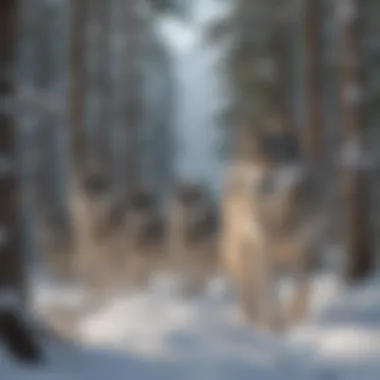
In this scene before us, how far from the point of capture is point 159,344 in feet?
27.4

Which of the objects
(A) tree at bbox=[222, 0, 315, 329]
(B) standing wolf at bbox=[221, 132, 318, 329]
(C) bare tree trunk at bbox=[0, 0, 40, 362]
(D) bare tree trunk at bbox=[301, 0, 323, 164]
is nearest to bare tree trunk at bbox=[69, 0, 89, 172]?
(D) bare tree trunk at bbox=[301, 0, 323, 164]

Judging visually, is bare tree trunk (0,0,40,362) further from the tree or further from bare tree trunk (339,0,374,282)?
bare tree trunk (339,0,374,282)

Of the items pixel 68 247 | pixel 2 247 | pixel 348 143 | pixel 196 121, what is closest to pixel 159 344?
pixel 2 247

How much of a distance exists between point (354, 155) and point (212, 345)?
474cm

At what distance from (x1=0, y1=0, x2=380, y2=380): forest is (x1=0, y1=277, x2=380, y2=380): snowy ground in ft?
0.08

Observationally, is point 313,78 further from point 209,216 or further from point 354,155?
point 209,216

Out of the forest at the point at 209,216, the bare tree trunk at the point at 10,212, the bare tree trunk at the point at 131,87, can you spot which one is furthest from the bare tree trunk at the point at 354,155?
the bare tree trunk at the point at 131,87

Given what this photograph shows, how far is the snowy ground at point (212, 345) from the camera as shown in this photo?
285 inches

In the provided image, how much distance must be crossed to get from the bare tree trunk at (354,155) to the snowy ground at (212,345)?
1.33m

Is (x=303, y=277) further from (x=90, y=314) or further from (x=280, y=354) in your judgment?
(x=90, y=314)

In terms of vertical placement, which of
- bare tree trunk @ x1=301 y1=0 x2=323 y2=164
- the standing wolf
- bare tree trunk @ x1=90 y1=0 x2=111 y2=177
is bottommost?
the standing wolf

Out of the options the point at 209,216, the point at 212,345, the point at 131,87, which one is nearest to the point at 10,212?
the point at 212,345

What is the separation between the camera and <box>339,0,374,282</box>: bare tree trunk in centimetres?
1260

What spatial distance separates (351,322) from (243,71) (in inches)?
410
